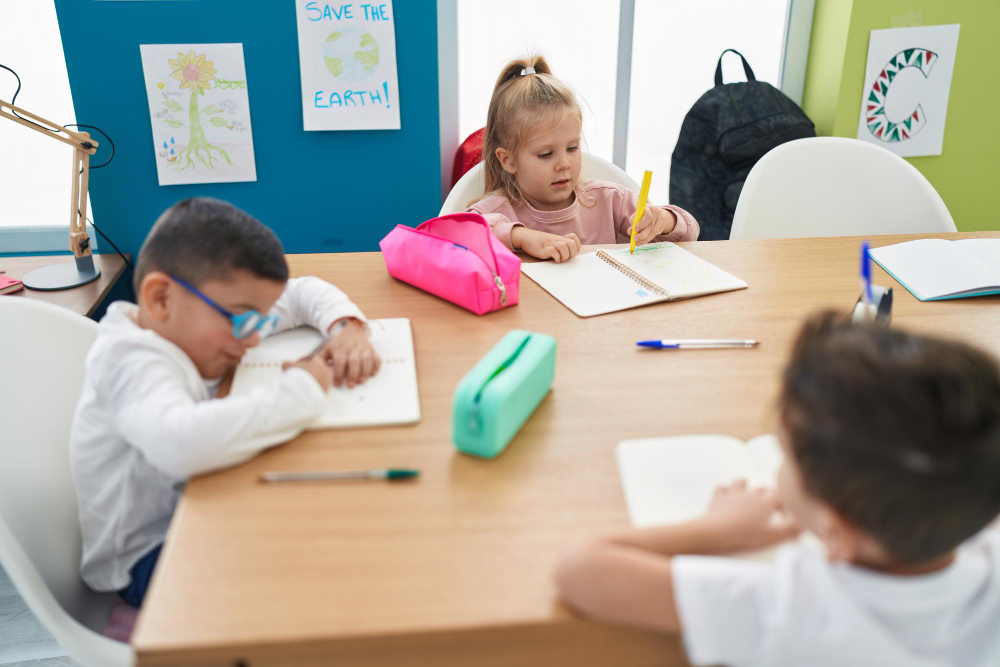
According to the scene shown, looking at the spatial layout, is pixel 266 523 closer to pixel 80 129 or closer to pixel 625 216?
pixel 625 216

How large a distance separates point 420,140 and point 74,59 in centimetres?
94

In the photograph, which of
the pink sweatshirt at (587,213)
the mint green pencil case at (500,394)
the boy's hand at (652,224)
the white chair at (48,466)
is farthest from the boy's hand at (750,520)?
the pink sweatshirt at (587,213)

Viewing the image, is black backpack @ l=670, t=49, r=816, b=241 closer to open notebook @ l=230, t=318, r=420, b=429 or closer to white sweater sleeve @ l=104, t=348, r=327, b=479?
open notebook @ l=230, t=318, r=420, b=429

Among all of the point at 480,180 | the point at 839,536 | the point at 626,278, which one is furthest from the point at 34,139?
the point at 839,536

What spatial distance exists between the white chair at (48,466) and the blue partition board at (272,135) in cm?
123

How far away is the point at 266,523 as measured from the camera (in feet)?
2.19

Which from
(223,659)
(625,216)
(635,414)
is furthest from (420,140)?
(223,659)

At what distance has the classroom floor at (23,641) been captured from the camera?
1.38 metres

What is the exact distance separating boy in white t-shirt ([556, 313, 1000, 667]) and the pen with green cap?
0.21 meters

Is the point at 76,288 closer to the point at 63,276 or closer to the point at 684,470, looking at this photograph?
the point at 63,276

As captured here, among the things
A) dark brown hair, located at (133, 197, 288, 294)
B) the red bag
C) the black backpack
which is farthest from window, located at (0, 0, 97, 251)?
the black backpack

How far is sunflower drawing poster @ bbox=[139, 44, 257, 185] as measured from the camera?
198 cm

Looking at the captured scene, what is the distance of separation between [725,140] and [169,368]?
6.55 ft

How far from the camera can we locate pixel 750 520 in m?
0.64
